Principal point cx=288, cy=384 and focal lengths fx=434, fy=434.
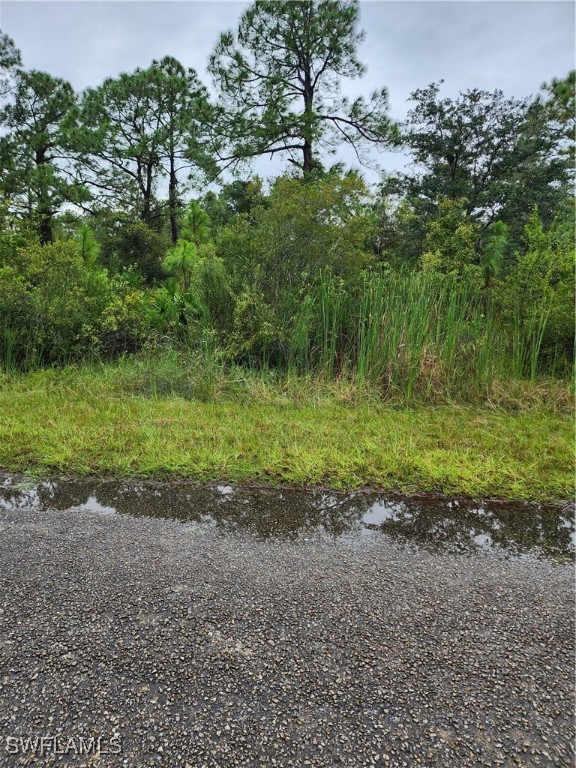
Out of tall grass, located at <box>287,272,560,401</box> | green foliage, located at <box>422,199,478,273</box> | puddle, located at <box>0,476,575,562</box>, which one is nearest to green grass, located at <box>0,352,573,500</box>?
puddle, located at <box>0,476,575,562</box>

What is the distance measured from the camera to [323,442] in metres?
3.17

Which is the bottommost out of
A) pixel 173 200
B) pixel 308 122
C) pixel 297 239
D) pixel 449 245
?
pixel 297 239

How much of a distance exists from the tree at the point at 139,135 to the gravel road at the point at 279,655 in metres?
16.8

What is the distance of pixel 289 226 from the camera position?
5.68 m

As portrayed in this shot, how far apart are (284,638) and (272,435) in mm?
1983

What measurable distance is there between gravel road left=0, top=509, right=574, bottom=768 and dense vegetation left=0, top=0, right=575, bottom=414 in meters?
2.88

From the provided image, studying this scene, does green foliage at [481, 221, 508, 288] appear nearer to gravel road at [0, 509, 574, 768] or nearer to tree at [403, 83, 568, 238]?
tree at [403, 83, 568, 238]

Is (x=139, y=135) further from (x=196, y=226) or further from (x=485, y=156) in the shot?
(x=485, y=156)

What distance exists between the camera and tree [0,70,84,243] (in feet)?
54.1

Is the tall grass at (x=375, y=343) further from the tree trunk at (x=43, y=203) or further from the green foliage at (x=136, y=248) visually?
the tree trunk at (x=43, y=203)

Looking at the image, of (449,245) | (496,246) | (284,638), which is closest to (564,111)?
(496,246)

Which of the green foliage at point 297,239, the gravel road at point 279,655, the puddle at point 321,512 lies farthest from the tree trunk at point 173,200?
the gravel road at point 279,655

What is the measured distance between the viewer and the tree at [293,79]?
1333 cm

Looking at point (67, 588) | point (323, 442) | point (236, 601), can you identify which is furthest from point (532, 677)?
point (323, 442)
